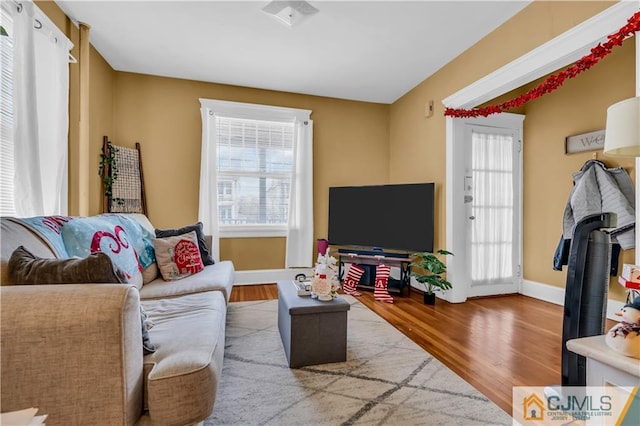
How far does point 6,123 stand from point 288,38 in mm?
2212

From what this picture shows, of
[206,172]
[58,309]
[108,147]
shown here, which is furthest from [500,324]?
[108,147]

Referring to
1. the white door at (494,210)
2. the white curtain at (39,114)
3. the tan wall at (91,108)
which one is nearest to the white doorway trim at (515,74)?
the white door at (494,210)

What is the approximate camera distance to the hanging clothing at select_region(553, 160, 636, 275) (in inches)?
105

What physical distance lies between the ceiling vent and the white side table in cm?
266

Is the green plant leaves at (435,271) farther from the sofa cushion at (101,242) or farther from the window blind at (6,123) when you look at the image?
the window blind at (6,123)

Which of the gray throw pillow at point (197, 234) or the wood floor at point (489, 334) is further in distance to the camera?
the gray throw pillow at point (197, 234)

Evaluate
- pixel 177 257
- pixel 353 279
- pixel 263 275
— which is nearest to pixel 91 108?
pixel 177 257

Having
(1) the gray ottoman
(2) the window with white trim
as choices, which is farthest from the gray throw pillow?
(1) the gray ottoman

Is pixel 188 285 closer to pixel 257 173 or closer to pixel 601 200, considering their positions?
pixel 257 173

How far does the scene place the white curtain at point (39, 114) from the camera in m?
1.89

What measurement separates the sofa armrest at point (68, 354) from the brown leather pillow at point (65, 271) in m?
0.12

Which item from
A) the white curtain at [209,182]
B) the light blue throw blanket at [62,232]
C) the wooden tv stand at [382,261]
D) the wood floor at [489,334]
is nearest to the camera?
the light blue throw blanket at [62,232]

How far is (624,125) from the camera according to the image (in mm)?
1254

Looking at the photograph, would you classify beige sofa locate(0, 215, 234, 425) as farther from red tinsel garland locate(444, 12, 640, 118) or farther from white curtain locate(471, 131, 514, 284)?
white curtain locate(471, 131, 514, 284)
